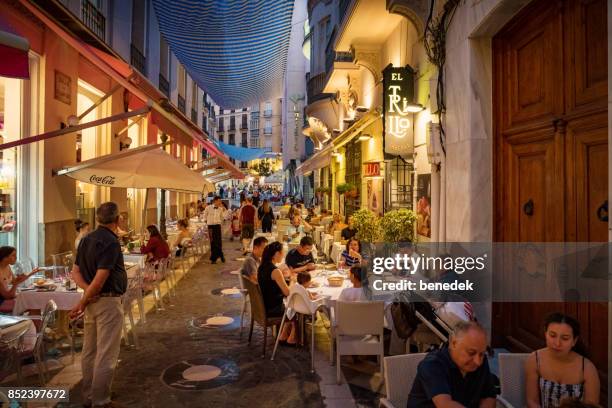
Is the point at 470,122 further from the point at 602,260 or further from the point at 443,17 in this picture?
the point at 602,260

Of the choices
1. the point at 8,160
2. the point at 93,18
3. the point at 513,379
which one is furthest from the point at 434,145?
the point at 93,18

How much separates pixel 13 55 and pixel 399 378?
13.3ft

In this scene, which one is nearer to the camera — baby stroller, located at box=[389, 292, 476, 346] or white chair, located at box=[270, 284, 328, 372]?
baby stroller, located at box=[389, 292, 476, 346]

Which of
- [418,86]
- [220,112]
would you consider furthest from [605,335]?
[220,112]

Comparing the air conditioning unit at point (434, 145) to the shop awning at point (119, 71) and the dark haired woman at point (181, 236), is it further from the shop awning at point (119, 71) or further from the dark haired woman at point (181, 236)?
the dark haired woman at point (181, 236)

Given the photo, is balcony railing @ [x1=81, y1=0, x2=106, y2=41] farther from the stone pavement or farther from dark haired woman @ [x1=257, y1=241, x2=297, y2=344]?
the stone pavement

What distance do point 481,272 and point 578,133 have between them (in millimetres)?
2056

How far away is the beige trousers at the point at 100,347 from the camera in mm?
4086

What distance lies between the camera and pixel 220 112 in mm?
64750

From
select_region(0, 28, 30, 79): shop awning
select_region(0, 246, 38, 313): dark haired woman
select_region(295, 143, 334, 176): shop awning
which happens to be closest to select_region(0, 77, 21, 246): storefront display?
select_region(0, 246, 38, 313): dark haired woman

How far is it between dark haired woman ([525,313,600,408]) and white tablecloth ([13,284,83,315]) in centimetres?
512

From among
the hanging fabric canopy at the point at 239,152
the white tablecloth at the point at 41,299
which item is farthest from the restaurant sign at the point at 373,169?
the hanging fabric canopy at the point at 239,152

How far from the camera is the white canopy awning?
6801 mm

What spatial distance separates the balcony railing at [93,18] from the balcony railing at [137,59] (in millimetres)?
2420
